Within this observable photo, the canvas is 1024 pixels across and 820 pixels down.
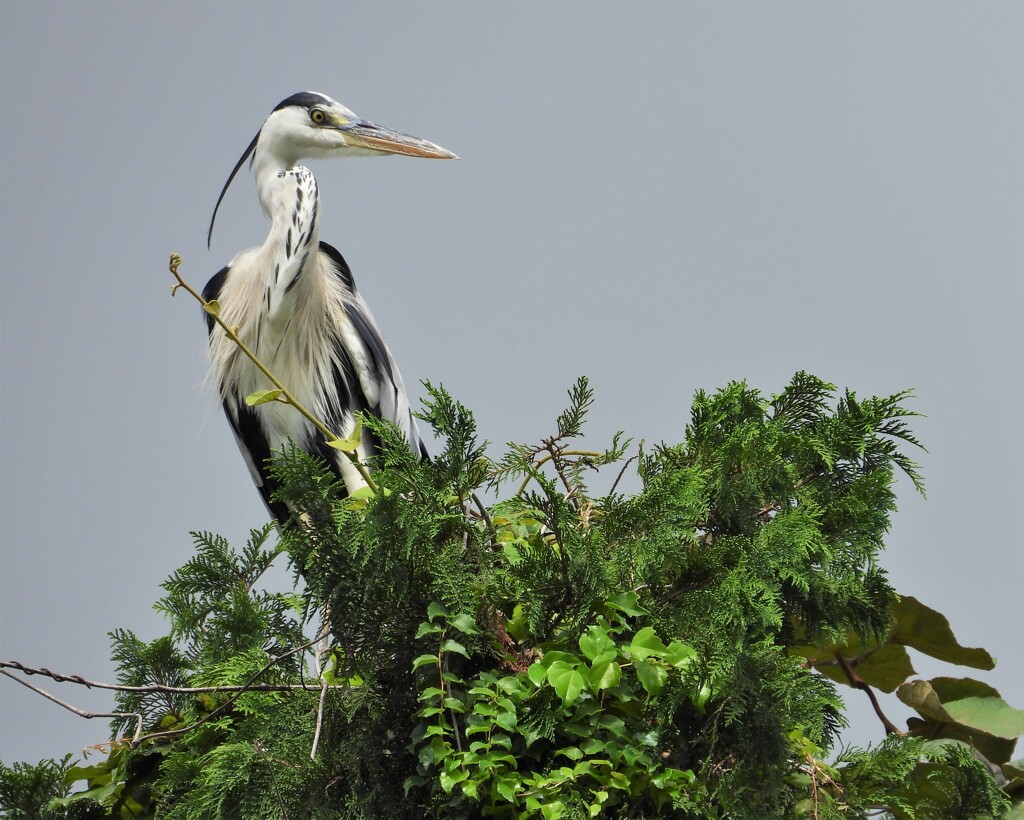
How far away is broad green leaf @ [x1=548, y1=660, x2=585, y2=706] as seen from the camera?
82cm

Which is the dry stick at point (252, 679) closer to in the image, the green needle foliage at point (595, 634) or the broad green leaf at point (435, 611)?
the green needle foliage at point (595, 634)

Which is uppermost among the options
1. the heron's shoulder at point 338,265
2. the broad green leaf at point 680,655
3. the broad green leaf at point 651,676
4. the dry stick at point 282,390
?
the heron's shoulder at point 338,265

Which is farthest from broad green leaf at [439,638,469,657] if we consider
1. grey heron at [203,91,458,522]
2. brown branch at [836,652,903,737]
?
grey heron at [203,91,458,522]

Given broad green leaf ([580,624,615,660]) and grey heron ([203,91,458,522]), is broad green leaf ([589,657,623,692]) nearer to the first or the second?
broad green leaf ([580,624,615,660])

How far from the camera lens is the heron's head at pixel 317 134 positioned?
2080mm

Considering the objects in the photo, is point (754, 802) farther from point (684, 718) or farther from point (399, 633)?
point (399, 633)

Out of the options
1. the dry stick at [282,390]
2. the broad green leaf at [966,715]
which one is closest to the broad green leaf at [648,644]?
the dry stick at [282,390]

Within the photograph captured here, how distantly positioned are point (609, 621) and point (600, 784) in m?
0.12

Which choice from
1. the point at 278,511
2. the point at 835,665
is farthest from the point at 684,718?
the point at 278,511

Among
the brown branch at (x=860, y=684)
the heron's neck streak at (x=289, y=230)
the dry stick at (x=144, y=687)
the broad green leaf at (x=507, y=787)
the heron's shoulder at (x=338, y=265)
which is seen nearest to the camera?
the broad green leaf at (x=507, y=787)

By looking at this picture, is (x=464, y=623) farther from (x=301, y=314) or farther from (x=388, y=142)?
(x=388, y=142)

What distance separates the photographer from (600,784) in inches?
32.8

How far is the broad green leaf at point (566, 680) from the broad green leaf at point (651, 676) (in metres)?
0.04

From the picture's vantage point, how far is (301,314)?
197cm
